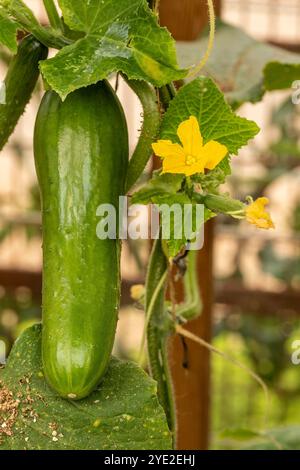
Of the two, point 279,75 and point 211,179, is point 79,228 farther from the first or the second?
point 279,75

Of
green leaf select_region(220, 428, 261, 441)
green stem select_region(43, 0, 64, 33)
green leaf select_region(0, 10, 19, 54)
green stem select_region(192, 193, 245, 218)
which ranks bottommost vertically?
green leaf select_region(220, 428, 261, 441)

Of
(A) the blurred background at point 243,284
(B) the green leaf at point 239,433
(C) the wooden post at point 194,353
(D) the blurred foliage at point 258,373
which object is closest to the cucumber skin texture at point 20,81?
(C) the wooden post at point 194,353

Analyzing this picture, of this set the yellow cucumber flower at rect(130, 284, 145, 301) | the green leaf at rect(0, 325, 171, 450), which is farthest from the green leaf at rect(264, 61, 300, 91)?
the green leaf at rect(0, 325, 171, 450)

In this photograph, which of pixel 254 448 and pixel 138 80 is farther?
pixel 254 448

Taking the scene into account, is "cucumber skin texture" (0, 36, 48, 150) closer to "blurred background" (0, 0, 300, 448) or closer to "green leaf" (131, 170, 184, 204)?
"green leaf" (131, 170, 184, 204)

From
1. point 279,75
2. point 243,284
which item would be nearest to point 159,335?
point 279,75

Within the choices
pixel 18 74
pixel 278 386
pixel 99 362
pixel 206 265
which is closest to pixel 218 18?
pixel 206 265

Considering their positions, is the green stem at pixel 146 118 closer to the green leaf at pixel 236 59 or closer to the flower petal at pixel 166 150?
the flower petal at pixel 166 150

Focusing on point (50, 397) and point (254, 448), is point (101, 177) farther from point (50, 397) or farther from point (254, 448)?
point (254, 448)
